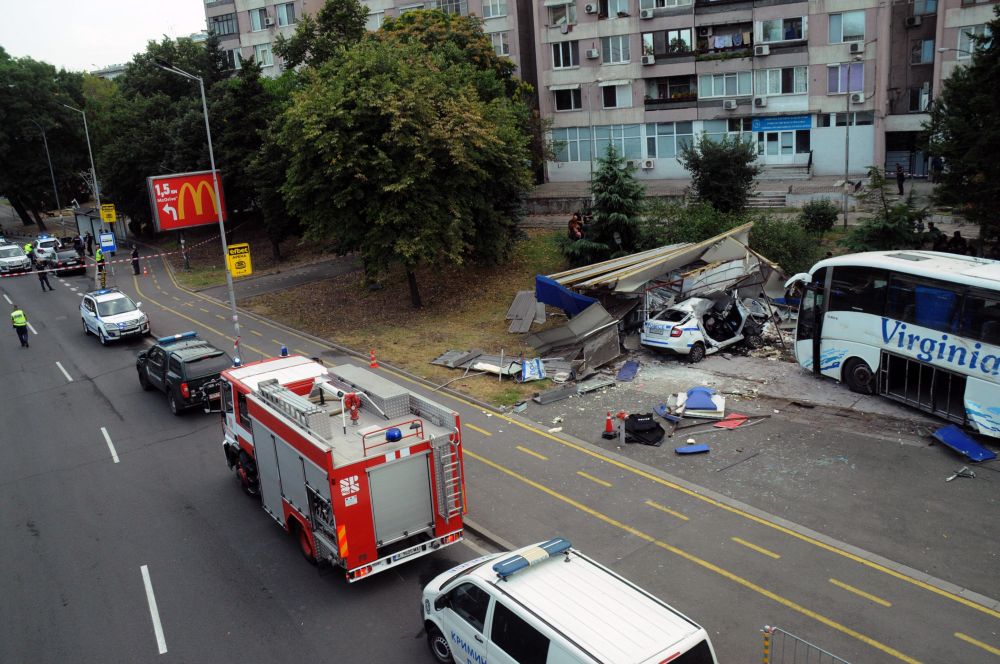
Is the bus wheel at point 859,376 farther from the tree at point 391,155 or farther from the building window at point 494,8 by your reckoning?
the building window at point 494,8

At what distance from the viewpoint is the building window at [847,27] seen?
43312 millimetres

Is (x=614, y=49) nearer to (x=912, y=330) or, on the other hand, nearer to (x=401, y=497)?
(x=912, y=330)

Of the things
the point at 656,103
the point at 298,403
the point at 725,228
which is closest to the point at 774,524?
the point at 298,403

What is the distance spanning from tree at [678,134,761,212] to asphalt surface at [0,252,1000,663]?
54.3ft

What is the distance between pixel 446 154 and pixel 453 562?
59.5 feet

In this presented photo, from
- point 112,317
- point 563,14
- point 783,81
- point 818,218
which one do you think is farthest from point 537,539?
point 563,14

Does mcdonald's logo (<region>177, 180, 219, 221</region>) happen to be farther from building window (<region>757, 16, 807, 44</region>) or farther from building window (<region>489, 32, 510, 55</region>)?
building window (<region>757, 16, 807, 44</region>)

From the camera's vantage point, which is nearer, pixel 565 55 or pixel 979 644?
pixel 979 644

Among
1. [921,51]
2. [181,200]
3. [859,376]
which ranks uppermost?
[921,51]

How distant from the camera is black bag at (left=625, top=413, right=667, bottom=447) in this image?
17.2 m

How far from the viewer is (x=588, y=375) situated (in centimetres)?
2161

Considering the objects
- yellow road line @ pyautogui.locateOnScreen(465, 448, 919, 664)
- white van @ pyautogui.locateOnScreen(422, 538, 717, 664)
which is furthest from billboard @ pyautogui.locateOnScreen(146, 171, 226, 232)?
white van @ pyautogui.locateOnScreen(422, 538, 717, 664)

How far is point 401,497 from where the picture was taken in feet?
38.3

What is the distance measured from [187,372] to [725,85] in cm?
3902
